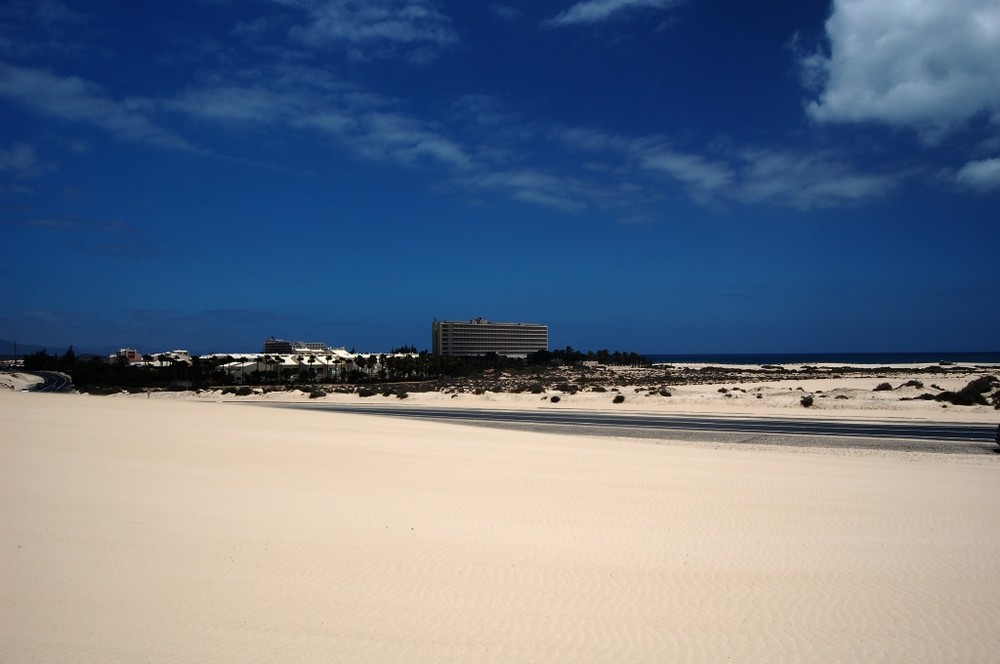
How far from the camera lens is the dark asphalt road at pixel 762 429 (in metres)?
21.3

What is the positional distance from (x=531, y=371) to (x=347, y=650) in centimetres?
7698

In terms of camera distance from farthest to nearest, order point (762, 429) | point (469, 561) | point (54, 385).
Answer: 1. point (54, 385)
2. point (762, 429)
3. point (469, 561)

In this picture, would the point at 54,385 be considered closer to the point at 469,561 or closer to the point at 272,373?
the point at 272,373

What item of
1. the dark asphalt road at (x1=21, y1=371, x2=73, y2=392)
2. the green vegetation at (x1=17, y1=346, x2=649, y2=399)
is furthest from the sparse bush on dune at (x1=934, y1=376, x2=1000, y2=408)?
the dark asphalt road at (x1=21, y1=371, x2=73, y2=392)

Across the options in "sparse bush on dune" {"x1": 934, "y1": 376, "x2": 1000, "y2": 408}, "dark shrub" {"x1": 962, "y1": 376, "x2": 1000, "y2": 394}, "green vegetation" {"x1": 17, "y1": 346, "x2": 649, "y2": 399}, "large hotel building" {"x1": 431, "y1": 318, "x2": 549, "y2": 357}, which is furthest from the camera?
"large hotel building" {"x1": 431, "y1": 318, "x2": 549, "y2": 357}

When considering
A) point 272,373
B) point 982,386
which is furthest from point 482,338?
point 982,386

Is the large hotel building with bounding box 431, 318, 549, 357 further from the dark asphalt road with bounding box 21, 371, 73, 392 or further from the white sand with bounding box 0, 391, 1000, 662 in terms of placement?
the white sand with bounding box 0, 391, 1000, 662

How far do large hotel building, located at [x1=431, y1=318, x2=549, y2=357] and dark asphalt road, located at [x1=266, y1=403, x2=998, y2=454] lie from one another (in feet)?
367

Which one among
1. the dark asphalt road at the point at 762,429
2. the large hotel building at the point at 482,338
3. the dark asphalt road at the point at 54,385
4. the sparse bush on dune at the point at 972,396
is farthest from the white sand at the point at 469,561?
the large hotel building at the point at 482,338

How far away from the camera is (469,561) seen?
6.95 metres

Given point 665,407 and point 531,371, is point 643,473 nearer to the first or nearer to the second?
point 665,407

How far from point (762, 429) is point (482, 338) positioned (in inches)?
4898

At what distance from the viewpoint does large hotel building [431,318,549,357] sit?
485ft

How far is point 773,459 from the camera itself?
16.9 metres
